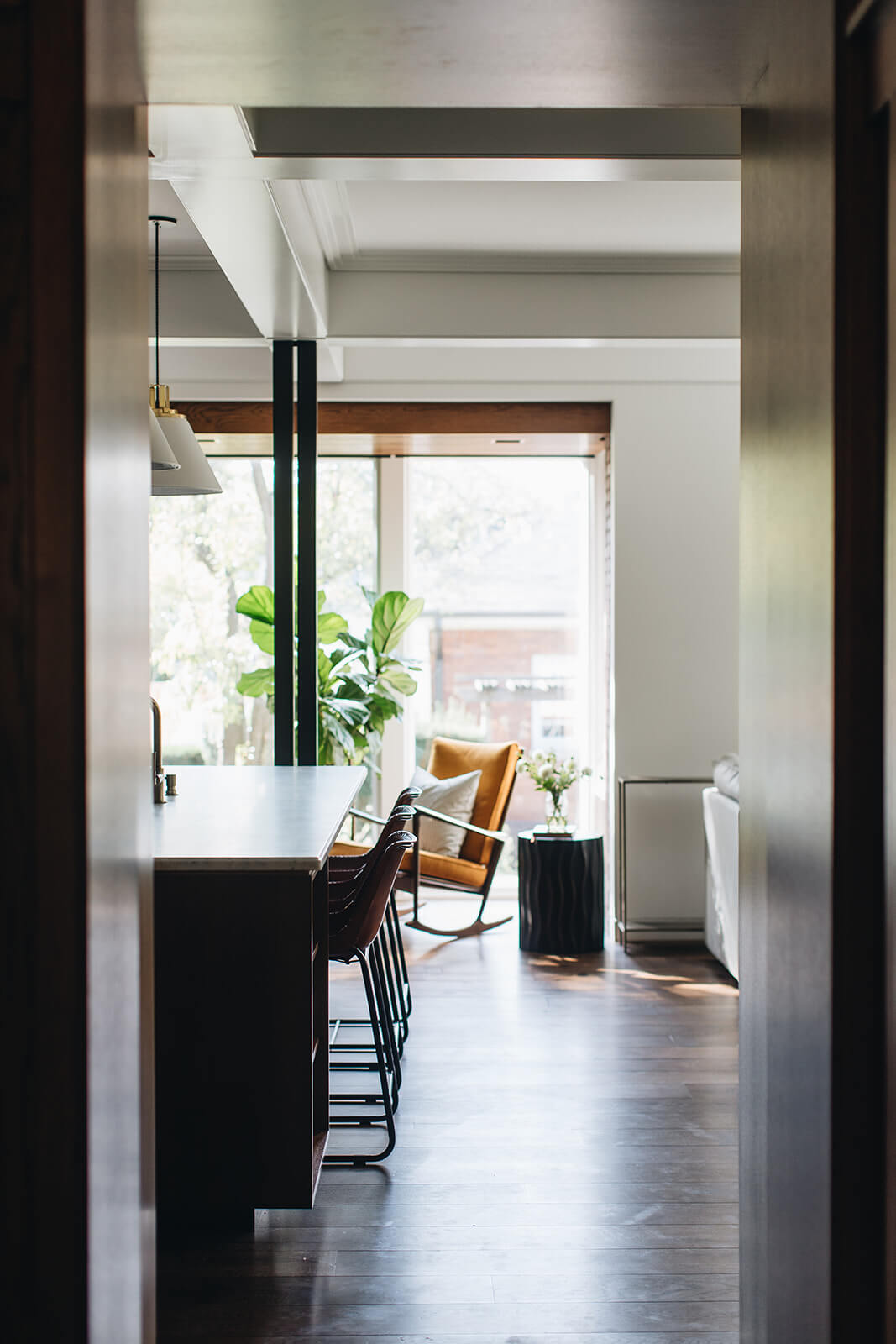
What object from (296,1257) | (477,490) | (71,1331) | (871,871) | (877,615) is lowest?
(296,1257)

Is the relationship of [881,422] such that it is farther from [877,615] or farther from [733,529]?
[733,529]

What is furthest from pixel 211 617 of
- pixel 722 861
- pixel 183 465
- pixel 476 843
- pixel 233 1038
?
pixel 233 1038

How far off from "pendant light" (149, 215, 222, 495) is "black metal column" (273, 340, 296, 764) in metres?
0.98

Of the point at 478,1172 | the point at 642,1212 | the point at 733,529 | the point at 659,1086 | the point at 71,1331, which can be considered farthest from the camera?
the point at 733,529

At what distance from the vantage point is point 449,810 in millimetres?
5676

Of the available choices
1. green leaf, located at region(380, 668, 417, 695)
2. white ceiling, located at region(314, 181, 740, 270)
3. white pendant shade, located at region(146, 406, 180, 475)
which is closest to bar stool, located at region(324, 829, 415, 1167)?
white pendant shade, located at region(146, 406, 180, 475)

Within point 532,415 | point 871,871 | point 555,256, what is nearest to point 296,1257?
point 871,871

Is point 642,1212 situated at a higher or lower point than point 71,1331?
lower

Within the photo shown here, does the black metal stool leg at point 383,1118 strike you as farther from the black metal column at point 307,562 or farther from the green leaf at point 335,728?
the green leaf at point 335,728

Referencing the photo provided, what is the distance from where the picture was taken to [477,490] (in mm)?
6301

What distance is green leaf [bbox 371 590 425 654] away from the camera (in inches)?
225

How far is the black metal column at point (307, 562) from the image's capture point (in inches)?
178

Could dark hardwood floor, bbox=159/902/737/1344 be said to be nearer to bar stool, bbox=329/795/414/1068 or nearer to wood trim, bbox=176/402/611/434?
bar stool, bbox=329/795/414/1068

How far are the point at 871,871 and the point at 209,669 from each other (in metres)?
5.14
